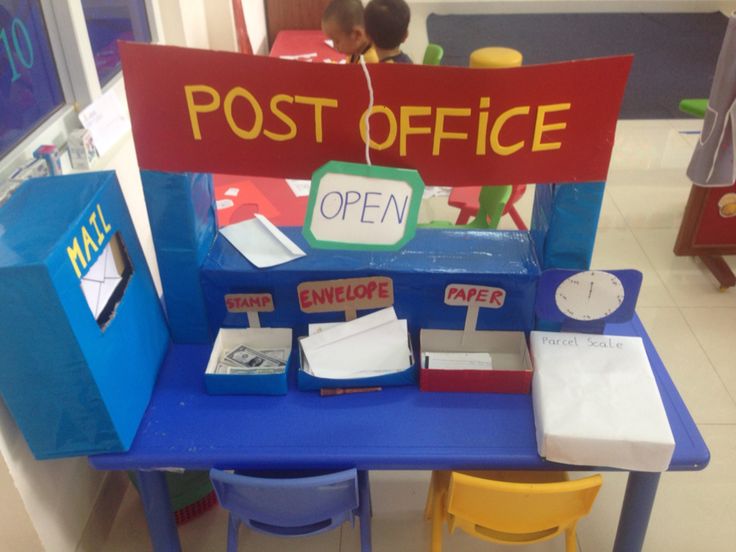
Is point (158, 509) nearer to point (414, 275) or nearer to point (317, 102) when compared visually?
point (414, 275)

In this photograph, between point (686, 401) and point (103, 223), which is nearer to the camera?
point (103, 223)

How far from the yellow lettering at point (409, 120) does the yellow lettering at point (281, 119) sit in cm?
19

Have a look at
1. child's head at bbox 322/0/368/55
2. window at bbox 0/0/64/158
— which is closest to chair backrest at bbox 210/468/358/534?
window at bbox 0/0/64/158

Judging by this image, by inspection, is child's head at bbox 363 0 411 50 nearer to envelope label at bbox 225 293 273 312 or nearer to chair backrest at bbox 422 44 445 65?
chair backrest at bbox 422 44 445 65

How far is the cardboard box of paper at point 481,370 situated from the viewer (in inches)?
54.8

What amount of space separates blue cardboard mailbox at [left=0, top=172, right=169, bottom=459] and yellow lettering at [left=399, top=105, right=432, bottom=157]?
0.59 meters

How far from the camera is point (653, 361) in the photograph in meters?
1.50

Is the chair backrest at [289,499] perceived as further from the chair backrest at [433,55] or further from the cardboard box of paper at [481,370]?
the chair backrest at [433,55]

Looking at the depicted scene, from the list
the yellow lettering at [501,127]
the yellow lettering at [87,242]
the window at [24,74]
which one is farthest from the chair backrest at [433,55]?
the yellow lettering at [87,242]

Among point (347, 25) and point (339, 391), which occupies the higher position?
point (347, 25)

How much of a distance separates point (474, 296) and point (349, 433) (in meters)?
0.40

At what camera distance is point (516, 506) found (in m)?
1.34

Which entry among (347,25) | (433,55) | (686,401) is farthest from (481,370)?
(347,25)

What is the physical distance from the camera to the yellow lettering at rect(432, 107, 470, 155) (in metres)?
1.16
